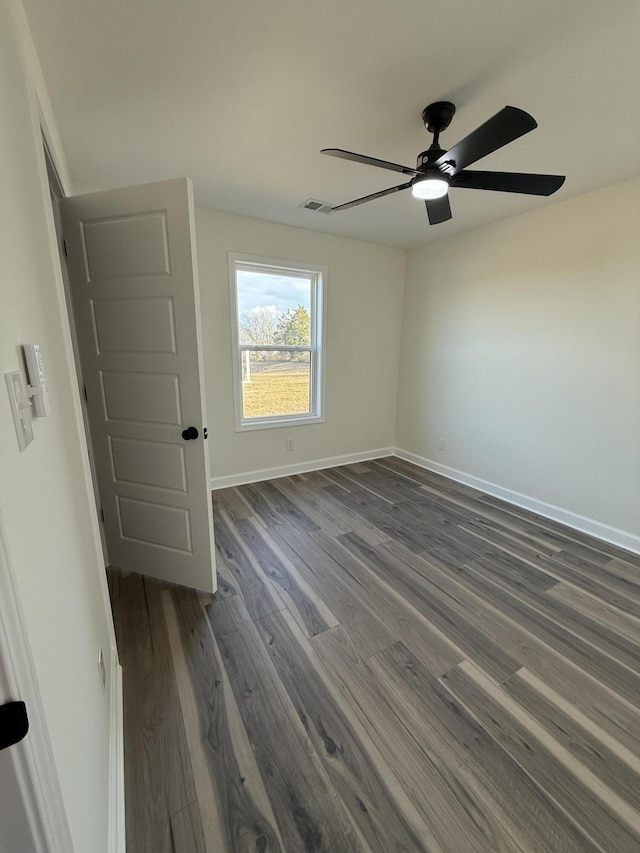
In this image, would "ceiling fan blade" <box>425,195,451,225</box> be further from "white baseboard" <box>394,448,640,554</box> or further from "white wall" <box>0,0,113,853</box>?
"white baseboard" <box>394,448,640,554</box>

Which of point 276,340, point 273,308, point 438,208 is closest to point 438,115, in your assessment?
point 438,208

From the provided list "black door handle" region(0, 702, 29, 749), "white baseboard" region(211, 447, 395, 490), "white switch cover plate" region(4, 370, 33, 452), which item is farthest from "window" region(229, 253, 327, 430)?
"black door handle" region(0, 702, 29, 749)

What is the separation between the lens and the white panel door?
1.71m

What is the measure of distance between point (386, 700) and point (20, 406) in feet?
5.47

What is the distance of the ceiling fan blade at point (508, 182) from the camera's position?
5.56 feet

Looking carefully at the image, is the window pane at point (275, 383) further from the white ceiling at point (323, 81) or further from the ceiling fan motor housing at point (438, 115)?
the ceiling fan motor housing at point (438, 115)

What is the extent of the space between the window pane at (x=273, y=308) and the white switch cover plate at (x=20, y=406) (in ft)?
9.42

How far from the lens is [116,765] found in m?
1.18

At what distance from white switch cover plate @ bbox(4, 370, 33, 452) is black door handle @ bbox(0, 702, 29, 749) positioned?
1.34 feet

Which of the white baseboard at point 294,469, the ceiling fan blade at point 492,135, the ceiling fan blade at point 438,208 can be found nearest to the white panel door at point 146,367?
the ceiling fan blade at point 492,135

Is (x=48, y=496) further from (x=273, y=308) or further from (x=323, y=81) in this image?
(x=273, y=308)

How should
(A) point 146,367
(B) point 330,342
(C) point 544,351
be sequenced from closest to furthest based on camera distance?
(A) point 146,367, (C) point 544,351, (B) point 330,342

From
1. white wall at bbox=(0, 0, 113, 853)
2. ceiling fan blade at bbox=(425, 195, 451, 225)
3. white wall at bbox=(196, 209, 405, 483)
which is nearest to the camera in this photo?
white wall at bbox=(0, 0, 113, 853)

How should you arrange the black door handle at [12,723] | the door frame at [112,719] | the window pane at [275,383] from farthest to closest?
the window pane at [275,383]
the door frame at [112,719]
the black door handle at [12,723]
